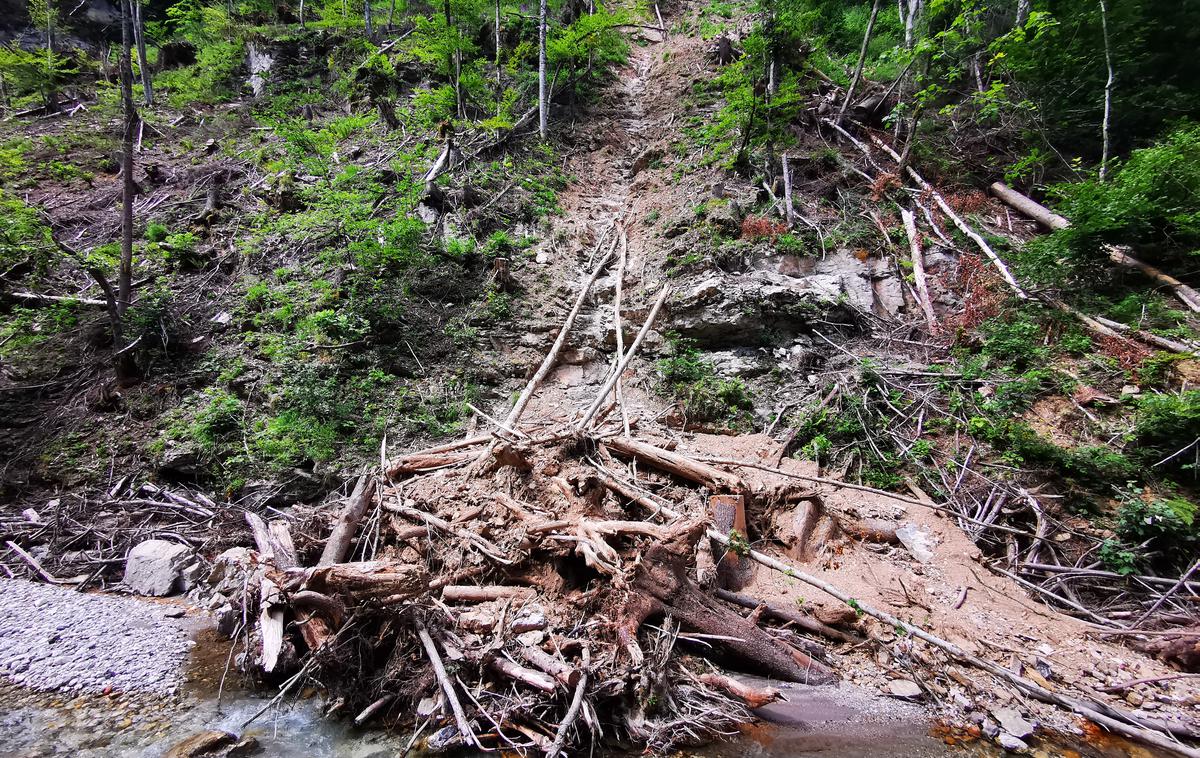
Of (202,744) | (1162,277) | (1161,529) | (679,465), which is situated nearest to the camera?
(202,744)

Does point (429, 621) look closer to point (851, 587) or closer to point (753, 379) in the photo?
point (851, 587)

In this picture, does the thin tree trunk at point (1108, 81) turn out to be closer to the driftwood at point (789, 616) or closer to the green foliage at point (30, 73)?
the driftwood at point (789, 616)

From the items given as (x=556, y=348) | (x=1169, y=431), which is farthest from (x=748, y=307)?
(x=1169, y=431)

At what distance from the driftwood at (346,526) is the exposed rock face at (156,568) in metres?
2.02

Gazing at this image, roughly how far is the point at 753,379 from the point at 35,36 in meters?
28.3

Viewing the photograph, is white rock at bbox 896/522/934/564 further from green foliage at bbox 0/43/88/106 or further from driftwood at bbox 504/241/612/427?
green foliage at bbox 0/43/88/106

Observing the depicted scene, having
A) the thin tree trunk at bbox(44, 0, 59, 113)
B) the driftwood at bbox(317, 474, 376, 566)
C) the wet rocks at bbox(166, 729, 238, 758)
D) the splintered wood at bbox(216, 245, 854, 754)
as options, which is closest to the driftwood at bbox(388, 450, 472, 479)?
the driftwood at bbox(317, 474, 376, 566)

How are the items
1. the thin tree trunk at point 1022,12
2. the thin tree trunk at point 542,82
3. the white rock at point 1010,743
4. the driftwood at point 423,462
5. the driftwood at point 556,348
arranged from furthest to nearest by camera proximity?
the thin tree trunk at point 542,82 → the thin tree trunk at point 1022,12 → the driftwood at point 556,348 → the driftwood at point 423,462 → the white rock at point 1010,743

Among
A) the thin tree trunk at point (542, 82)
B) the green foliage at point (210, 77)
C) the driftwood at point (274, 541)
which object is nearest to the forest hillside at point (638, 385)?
the driftwood at point (274, 541)

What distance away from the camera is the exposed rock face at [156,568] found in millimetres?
5320

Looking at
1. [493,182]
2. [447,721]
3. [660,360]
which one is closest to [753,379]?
[660,360]

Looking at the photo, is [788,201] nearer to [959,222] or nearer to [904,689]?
[959,222]

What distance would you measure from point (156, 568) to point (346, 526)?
2519 millimetres

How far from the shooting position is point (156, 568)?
5387mm
